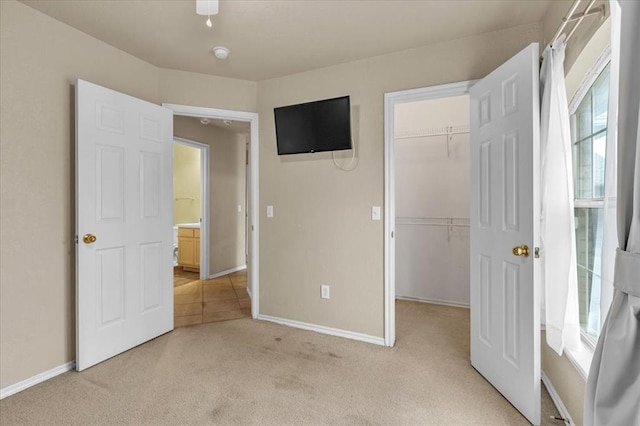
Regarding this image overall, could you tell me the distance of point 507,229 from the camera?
1833mm

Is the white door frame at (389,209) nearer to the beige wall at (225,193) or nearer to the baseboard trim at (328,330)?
the baseboard trim at (328,330)

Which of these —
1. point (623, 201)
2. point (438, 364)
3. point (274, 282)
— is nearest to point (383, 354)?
point (438, 364)

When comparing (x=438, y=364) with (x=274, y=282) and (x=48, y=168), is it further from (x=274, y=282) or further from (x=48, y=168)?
(x=48, y=168)

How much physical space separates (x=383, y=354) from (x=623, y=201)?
1.97 metres

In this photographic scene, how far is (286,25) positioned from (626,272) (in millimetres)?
2243

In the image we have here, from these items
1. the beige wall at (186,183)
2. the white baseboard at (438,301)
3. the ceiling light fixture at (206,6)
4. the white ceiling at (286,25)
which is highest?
the white ceiling at (286,25)

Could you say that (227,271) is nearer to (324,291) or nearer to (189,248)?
(189,248)

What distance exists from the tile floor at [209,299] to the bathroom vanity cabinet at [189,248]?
0.20m

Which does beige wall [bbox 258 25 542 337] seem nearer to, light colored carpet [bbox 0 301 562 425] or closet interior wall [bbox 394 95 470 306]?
light colored carpet [bbox 0 301 562 425]

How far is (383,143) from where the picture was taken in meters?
2.59

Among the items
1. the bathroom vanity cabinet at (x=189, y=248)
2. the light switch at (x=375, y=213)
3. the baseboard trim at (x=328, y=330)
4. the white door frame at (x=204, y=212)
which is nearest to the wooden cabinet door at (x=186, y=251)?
the bathroom vanity cabinet at (x=189, y=248)

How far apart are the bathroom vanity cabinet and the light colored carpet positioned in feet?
8.23

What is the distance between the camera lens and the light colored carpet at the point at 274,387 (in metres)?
1.70

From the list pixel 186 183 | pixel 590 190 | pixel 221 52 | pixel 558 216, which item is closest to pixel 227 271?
pixel 186 183
